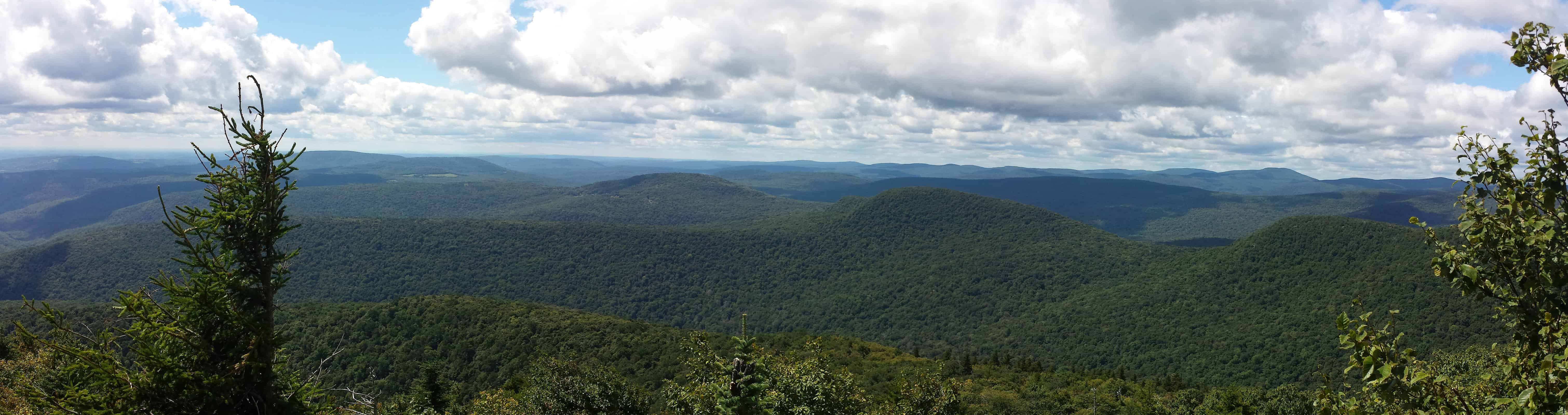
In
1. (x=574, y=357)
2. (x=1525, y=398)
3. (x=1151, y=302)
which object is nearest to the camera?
(x=1525, y=398)

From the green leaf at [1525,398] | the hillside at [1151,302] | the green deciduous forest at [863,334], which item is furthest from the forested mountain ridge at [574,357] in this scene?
the green leaf at [1525,398]

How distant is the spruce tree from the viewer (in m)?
10.1

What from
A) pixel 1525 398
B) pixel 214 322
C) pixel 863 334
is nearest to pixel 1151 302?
pixel 863 334

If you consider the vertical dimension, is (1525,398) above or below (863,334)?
above

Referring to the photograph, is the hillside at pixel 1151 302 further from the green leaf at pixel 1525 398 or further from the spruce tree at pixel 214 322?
the spruce tree at pixel 214 322

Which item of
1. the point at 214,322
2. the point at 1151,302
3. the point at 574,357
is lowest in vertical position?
the point at 1151,302

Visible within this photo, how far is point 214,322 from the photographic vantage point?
10.8 meters

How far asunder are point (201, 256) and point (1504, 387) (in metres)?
18.9

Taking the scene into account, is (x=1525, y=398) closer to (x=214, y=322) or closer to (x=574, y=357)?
(x=214, y=322)

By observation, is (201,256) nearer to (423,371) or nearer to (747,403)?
(747,403)

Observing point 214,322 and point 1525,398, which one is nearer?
point 1525,398

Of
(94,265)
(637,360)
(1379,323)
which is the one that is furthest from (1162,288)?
(94,265)

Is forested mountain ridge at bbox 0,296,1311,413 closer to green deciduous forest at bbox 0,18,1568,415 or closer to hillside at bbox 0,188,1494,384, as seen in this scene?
green deciduous forest at bbox 0,18,1568,415

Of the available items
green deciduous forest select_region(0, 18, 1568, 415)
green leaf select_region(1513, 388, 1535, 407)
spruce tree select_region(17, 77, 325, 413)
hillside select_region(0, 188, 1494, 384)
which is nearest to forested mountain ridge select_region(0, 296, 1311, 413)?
green deciduous forest select_region(0, 18, 1568, 415)
